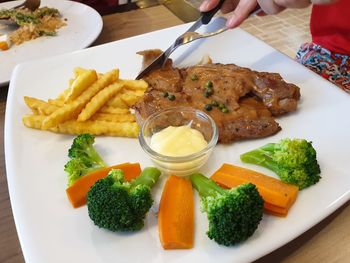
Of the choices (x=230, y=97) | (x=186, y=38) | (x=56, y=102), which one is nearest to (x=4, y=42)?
(x=56, y=102)

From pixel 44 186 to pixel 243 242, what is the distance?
36.9 inches

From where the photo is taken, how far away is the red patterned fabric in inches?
117

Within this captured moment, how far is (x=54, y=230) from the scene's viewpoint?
1611mm

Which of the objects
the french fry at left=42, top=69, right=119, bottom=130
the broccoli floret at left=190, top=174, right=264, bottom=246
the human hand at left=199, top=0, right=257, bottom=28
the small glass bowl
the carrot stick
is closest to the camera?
the broccoli floret at left=190, top=174, right=264, bottom=246

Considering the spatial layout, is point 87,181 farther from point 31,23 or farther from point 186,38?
point 31,23

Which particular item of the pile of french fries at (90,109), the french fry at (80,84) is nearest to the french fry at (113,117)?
the pile of french fries at (90,109)

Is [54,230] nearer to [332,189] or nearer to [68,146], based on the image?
[68,146]

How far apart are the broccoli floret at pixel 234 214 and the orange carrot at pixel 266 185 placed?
0.10 metres

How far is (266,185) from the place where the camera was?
1.68m

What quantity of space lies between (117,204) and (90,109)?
749mm

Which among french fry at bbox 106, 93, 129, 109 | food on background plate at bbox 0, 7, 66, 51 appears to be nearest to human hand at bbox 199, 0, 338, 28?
french fry at bbox 106, 93, 129, 109

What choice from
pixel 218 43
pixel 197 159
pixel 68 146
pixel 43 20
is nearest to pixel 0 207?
pixel 68 146

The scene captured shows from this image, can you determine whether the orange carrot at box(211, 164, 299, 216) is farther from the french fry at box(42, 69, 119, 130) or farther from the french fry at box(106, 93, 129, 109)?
the french fry at box(42, 69, 119, 130)

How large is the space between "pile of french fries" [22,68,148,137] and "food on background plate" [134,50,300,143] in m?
0.10
